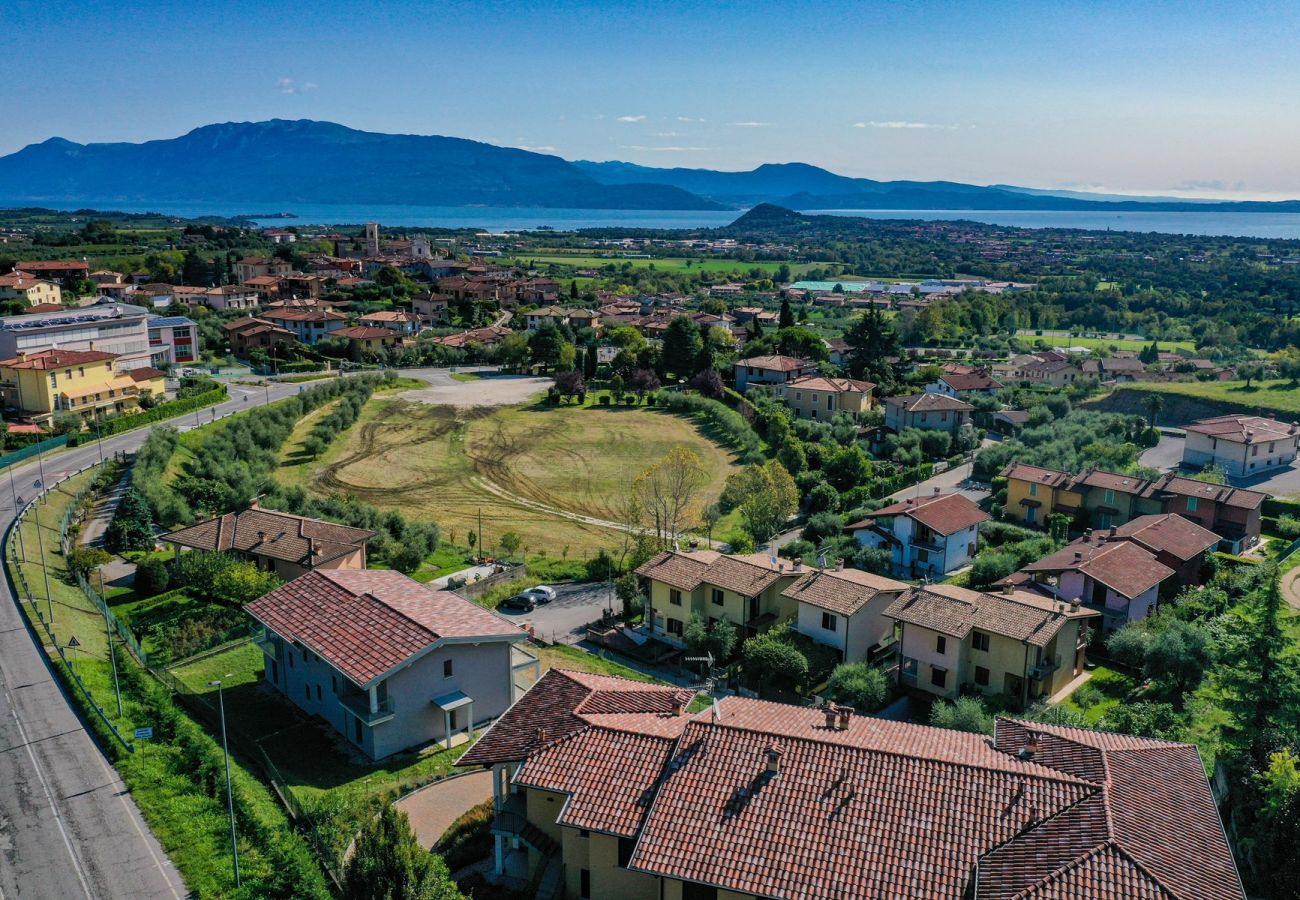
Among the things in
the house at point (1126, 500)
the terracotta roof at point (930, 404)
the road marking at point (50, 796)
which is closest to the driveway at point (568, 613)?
the road marking at point (50, 796)

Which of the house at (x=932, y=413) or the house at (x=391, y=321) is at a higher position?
the house at (x=391, y=321)

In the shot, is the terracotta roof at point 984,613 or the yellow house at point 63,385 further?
the yellow house at point 63,385

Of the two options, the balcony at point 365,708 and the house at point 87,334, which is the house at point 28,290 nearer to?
the house at point 87,334

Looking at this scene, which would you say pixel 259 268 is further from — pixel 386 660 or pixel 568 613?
pixel 386 660

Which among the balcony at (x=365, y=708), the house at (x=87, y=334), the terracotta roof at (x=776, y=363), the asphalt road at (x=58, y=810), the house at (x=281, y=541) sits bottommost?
the asphalt road at (x=58, y=810)

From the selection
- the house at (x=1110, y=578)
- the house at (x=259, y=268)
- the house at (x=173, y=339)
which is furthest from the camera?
the house at (x=259, y=268)

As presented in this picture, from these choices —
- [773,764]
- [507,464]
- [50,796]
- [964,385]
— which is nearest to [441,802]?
[50,796]

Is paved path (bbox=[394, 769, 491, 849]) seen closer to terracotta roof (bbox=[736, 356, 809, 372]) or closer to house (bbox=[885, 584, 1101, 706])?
house (bbox=[885, 584, 1101, 706])
